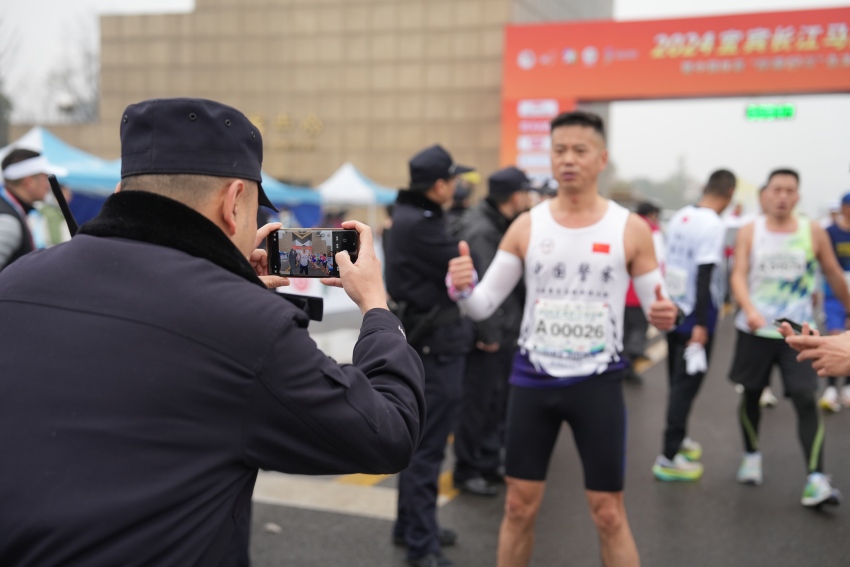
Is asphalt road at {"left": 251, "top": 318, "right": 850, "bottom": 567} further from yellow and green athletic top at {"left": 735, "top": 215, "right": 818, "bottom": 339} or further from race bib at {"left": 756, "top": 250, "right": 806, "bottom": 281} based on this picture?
race bib at {"left": 756, "top": 250, "right": 806, "bottom": 281}

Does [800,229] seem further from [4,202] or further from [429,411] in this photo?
[4,202]

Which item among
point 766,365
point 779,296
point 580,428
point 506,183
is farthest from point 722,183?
point 580,428

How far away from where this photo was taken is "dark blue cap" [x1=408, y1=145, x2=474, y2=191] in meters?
4.45

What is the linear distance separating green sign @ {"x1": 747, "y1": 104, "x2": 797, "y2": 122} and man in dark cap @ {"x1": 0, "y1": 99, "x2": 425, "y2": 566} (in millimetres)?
6778

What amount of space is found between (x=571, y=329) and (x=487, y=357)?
247 centimetres

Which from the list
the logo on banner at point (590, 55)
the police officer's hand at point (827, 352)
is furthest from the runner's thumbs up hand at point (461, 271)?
the logo on banner at point (590, 55)

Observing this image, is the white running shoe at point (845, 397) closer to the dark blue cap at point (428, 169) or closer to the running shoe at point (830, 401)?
the running shoe at point (830, 401)

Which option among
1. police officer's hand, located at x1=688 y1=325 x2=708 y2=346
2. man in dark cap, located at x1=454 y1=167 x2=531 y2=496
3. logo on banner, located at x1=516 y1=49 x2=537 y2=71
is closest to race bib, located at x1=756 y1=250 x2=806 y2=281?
police officer's hand, located at x1=688 y1=325 x2=708 y2=346

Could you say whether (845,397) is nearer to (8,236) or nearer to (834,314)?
(834,314)

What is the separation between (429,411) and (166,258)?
305 cm

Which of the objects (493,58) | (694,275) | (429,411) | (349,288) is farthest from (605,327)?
(493,58)

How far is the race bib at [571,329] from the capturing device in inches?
140

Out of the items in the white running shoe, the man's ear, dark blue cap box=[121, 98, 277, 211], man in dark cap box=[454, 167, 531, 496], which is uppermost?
dark blue cap box=[121, 98, 277, 211]

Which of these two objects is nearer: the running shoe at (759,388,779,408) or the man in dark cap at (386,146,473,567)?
the man in dark cap at (386,146,473,567)
